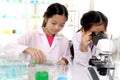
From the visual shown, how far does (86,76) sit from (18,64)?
0.40m

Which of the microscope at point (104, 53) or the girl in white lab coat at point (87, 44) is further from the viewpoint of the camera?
the girl in white lab coat at point (87, 44)

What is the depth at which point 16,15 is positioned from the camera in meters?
2.79

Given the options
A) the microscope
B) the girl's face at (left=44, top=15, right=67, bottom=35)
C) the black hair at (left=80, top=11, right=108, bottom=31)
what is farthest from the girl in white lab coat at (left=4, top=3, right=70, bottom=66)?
the microscope

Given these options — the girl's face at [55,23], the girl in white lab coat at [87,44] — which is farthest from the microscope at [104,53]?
the girl's face at [55,23]

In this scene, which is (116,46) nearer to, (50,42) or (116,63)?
(116,63)

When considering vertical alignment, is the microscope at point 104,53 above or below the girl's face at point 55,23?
below

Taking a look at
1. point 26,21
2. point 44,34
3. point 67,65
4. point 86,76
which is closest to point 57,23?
point 44,34

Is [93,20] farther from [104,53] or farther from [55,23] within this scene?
[104,53]

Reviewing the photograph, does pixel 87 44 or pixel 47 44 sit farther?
pixel 47 44

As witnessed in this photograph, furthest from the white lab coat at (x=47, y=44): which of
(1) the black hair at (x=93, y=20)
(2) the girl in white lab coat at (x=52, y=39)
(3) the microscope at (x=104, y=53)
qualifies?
(3) the microscope at (x=104, y=53)

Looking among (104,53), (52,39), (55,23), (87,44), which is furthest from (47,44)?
(104,53)

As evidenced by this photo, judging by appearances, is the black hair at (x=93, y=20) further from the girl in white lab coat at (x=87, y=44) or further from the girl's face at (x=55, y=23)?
the girl's face at (x=55, y=23)

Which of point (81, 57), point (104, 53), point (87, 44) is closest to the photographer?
point (104, 53)

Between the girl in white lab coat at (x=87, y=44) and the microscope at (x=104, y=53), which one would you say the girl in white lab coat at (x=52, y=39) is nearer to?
the girl in white lab coat at (x=87, y=44)
